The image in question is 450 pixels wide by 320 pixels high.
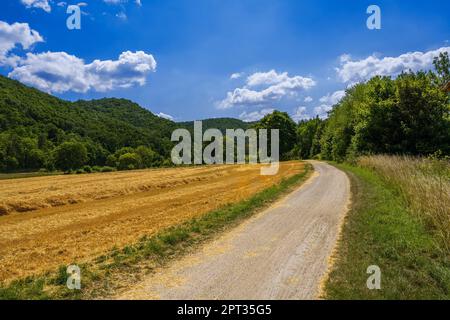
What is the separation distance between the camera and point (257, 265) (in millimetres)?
7129

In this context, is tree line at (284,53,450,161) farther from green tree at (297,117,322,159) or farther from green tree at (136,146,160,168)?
green tree at (136,146,160,168)

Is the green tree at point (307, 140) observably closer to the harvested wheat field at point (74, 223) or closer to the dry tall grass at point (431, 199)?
the harvested wheat field at point (74, 223)

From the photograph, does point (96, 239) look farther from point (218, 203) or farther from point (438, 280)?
point (438, 280)

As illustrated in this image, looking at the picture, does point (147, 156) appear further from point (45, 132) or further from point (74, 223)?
point (74, 223)

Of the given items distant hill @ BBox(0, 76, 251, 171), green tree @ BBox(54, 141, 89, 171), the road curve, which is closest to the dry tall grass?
the road curve

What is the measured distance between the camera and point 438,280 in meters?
6.17

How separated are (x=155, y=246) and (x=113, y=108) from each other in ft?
561

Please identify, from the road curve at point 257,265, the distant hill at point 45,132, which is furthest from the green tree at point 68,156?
the road curve at point 257,265

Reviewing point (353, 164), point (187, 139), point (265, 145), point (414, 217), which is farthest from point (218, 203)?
point (187, 139)

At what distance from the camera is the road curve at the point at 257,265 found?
227 inches

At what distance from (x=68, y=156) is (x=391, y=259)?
6455cm

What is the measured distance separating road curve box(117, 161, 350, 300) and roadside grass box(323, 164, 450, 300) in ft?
1.29

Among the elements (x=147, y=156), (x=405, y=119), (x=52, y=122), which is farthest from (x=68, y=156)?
(x=405, y=119)

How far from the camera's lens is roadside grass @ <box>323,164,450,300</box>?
572cm
